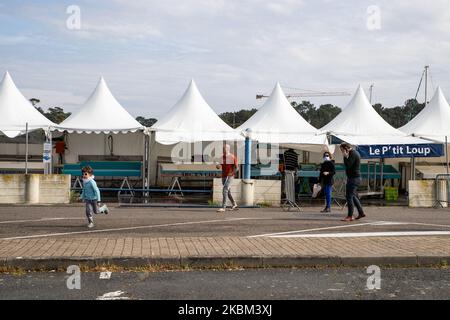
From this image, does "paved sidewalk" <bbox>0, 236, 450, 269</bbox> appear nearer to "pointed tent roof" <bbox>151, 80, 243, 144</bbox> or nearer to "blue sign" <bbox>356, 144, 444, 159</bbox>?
"blue sign" <bbox>356, 144, 444, 159</bbox>

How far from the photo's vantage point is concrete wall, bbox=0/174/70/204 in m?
16.7

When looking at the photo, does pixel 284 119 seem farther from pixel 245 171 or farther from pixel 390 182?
pixel 245 171

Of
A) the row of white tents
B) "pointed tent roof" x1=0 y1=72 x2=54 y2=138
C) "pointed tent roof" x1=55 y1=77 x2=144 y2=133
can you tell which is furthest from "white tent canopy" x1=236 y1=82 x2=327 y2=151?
"pointed tent roof" x1=0 y1=72 x2=54 y2=138

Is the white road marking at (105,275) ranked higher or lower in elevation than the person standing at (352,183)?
lower

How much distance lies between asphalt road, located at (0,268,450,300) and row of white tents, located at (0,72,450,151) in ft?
48.8

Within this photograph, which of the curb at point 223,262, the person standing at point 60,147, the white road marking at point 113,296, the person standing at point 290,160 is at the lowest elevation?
the white road marking at point 113,296

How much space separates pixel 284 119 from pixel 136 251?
1812 cm

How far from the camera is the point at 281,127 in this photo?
24.6 meters

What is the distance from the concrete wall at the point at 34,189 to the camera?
16.7 metres

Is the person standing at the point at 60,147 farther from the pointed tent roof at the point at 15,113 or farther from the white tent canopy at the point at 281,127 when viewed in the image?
the white tent canopy at the point at 281,127

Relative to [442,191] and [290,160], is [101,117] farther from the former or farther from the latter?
[442,191]

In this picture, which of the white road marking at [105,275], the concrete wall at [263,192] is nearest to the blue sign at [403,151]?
the concrete wall at [263,192]

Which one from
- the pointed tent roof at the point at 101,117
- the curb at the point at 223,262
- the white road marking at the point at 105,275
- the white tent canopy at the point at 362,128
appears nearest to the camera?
Answer: the white road marking at the point at 105,275

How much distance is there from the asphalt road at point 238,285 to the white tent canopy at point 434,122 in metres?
19.9
